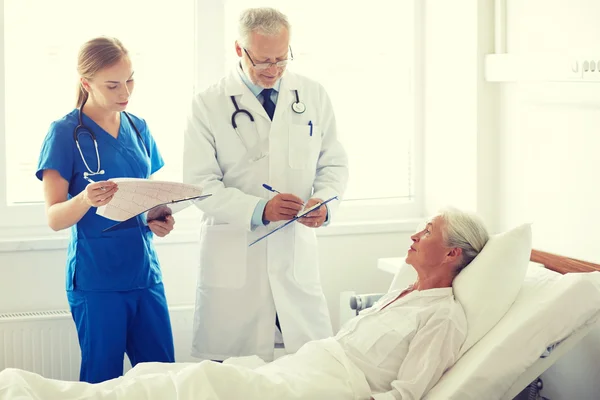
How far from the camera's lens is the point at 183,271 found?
3.48 meters

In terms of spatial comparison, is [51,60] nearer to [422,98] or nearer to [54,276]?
[54,276]

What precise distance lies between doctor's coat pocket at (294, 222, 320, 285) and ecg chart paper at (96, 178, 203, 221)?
0.46 meters

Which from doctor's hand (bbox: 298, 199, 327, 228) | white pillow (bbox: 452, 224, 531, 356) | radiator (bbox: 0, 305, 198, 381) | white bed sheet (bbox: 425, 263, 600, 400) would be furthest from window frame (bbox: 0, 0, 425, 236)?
white bed sheet (bbox: 425, 263, 600, 400)

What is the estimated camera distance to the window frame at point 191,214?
11.1 feet

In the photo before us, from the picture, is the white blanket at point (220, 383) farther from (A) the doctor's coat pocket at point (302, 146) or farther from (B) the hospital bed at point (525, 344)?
(A) the doctor's coat pocket at point (302, 146)

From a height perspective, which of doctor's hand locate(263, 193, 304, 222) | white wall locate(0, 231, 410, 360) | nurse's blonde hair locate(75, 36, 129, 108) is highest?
nurse's blonde hair locate(75, 36, 129, 108)

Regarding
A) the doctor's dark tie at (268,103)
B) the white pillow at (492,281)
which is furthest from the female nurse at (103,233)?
the white pillow at (492,281)

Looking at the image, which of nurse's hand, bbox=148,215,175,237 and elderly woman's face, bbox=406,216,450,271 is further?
nurse's hand, bbox=148,215,175,237

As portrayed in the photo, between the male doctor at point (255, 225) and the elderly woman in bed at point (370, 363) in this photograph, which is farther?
the male doctor at point (255, 225)

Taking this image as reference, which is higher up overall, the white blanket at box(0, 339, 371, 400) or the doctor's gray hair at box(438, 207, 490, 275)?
the doctor's gray hair at box(438, 207, 490, 275)

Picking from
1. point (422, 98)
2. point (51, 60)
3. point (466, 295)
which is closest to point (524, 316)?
point (466, 295)

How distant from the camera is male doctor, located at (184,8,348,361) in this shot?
2.84 metres

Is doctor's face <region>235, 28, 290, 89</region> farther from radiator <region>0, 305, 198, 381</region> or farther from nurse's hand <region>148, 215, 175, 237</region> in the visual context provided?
radiator <region>0, 305, 198, 381</region>

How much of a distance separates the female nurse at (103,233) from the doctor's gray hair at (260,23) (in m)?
0.39
